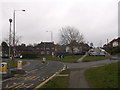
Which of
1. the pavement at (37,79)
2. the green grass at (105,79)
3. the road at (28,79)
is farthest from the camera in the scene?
the road at (28,79)

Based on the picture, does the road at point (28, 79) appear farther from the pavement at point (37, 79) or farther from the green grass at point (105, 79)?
the green grass at point (105, 79)

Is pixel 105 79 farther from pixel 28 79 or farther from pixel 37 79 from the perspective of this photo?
pixel 28 79

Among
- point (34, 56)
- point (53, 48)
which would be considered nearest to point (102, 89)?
point (34, 56)

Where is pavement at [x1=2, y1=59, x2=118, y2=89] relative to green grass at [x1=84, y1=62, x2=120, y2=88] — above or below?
below

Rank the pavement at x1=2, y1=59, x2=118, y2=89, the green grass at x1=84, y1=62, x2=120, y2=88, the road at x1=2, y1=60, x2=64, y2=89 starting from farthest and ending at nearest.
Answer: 1. the road at x1=2, y1=60, x2=64, y2=89
2. the pavement at x1=2, y1=59, x2=118, y2=89
3. the green grass at x1=84, y1=62, x2=120, y2=88

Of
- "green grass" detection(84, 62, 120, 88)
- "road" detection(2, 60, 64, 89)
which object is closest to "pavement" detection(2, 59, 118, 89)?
"road" detection(2, 60, 64, 89)

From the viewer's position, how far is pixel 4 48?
77812 millimetres

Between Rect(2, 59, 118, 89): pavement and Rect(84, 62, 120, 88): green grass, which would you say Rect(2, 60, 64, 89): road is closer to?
Rect(2, 59, 118, 89): pavement

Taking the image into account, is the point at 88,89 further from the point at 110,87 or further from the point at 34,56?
the point at 34,56

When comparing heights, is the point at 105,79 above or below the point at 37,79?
above

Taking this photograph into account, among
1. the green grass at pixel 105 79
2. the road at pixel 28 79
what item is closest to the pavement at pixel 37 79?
the road at pixel 28 79

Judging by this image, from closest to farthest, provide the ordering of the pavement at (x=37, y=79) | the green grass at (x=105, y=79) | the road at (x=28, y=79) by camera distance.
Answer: the green grass at (x=105, y=79)
the pavement at (x=37, y=79)
the road at (x=28, y=79)

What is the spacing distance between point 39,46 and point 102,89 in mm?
104760

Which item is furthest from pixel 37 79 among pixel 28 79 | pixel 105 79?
pixel 105 79
